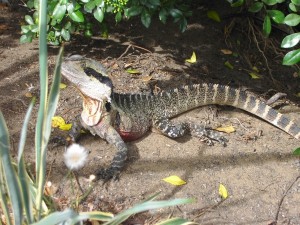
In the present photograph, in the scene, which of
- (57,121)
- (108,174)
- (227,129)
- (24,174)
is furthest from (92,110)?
(24,174)

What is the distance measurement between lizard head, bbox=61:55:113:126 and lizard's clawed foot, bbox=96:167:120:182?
0.58m

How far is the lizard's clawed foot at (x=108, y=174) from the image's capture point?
3.66m

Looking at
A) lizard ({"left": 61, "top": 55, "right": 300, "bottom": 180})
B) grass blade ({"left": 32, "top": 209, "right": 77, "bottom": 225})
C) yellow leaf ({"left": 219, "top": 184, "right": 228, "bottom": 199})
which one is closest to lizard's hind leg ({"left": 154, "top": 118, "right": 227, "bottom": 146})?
lizard ({"left": 61, "top": 55, "right": 300, "bottom": 180})

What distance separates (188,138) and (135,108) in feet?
2.01

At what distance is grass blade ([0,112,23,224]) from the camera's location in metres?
1.95

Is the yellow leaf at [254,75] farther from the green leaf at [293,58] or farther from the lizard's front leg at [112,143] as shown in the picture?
the lizard's front leg at [112,143]

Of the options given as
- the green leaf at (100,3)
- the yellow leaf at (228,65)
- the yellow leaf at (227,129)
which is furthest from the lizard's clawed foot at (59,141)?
the yellow leaf at (228,65)

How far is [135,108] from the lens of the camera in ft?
14.1

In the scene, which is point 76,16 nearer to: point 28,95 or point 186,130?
point 28,95

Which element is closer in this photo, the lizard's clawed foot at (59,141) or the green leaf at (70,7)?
the lizard's clawed foot at (59,141)

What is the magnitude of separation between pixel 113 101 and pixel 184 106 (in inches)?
37.8

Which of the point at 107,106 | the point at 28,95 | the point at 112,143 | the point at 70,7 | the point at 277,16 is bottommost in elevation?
the point at 112,143

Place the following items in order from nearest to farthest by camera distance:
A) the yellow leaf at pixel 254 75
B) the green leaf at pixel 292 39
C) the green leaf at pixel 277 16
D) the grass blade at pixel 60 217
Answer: the grass blade at pixel 60 217 < the green leaf at pixel 292 39 < the green leaf at pixel 277 16 < the yellow leaf at pixel 254 75

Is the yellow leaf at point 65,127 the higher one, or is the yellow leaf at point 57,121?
the yellow leaf at point 57,121
